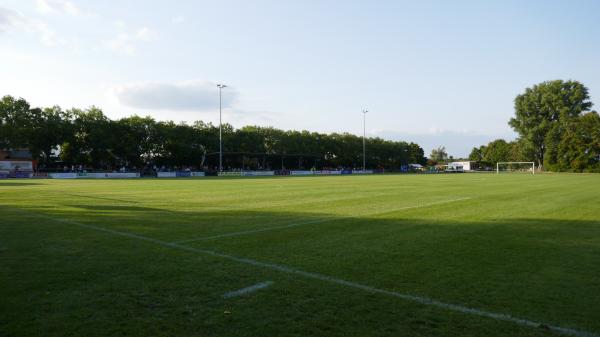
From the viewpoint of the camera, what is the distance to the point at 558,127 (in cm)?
8625

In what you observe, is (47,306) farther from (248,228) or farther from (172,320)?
(248,228)

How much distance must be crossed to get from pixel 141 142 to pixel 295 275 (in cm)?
7128

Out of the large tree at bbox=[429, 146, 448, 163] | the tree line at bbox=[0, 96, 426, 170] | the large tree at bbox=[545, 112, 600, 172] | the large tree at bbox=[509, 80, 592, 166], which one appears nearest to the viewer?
the tree line at bbox=[0, 96, 426, 170]

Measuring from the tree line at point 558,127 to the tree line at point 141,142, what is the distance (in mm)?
45695

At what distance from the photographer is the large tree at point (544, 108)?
286 ft

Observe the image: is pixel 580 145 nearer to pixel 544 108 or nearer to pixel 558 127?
pixel 558 127

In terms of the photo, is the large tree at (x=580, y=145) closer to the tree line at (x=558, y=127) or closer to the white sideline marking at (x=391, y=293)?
the tree line at (x=558, y=127)

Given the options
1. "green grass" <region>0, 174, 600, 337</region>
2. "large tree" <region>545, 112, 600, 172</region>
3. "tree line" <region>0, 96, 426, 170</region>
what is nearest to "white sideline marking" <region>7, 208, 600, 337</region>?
"green grass" <region>0, 174, 600, 337</region>

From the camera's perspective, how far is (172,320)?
389cm

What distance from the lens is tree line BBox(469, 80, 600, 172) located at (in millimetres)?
82062

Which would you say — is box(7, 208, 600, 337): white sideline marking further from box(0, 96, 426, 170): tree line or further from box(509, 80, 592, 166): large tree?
box(509, 80, 592, 166): large tree

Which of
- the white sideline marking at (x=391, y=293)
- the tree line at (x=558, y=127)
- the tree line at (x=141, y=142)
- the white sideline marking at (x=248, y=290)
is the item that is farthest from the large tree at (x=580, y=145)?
the white sideline marking at (x=248, y=290)

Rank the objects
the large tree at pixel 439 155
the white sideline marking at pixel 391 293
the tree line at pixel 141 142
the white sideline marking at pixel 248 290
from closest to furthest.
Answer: the white sideline marking at pixel 391 293 → the white sideline marking at pixel 248 290 → the tree line at pixel 141 142 → the large tree at pixel 439 155

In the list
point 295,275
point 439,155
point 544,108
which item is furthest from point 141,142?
point 439,155
